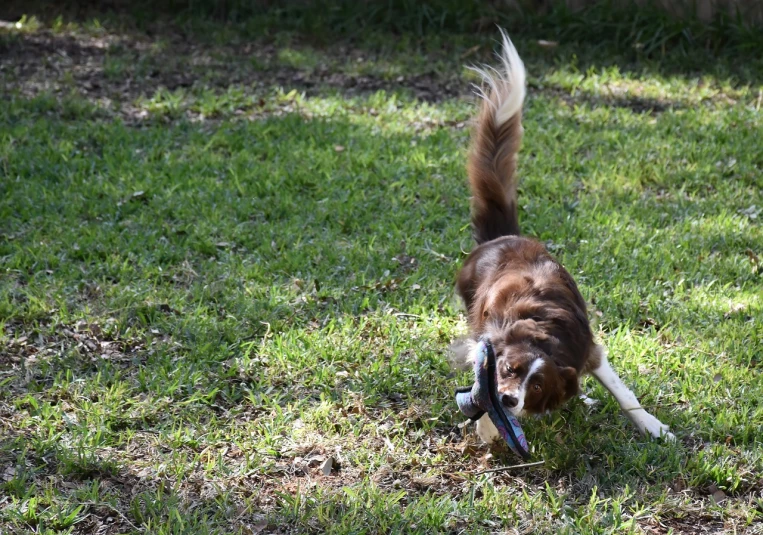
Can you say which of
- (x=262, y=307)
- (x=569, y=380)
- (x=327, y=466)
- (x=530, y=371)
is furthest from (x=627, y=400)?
(x=262, y=307)

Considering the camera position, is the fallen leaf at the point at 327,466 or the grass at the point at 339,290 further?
the fallen leaf at the point at 327,466

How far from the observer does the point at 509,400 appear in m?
3.41

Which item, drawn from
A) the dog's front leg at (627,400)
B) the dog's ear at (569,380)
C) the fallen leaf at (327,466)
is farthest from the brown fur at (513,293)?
the fallen leaf at (327,466)

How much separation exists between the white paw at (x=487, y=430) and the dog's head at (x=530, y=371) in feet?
0.95

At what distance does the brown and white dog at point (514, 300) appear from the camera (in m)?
3.49

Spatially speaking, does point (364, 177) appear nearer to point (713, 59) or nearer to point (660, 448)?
point (660, 448)

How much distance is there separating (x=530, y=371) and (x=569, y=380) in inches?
8.9

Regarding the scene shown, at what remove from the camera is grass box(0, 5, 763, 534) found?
3578 mm

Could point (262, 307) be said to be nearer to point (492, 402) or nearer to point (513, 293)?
point (513, 293)

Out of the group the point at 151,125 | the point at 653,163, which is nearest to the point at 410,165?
the point at 653,163

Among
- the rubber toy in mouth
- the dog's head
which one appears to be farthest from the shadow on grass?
the dog's head

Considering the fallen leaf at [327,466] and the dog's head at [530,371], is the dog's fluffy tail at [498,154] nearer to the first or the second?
the dog's head at [530,371]

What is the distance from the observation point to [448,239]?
18.6ft

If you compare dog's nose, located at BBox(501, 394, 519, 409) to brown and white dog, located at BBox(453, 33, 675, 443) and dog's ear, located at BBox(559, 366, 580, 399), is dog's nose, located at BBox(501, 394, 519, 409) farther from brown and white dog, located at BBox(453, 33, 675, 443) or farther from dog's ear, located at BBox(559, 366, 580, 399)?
dog's ear, located at BBox(559, 366, 580, 399)
